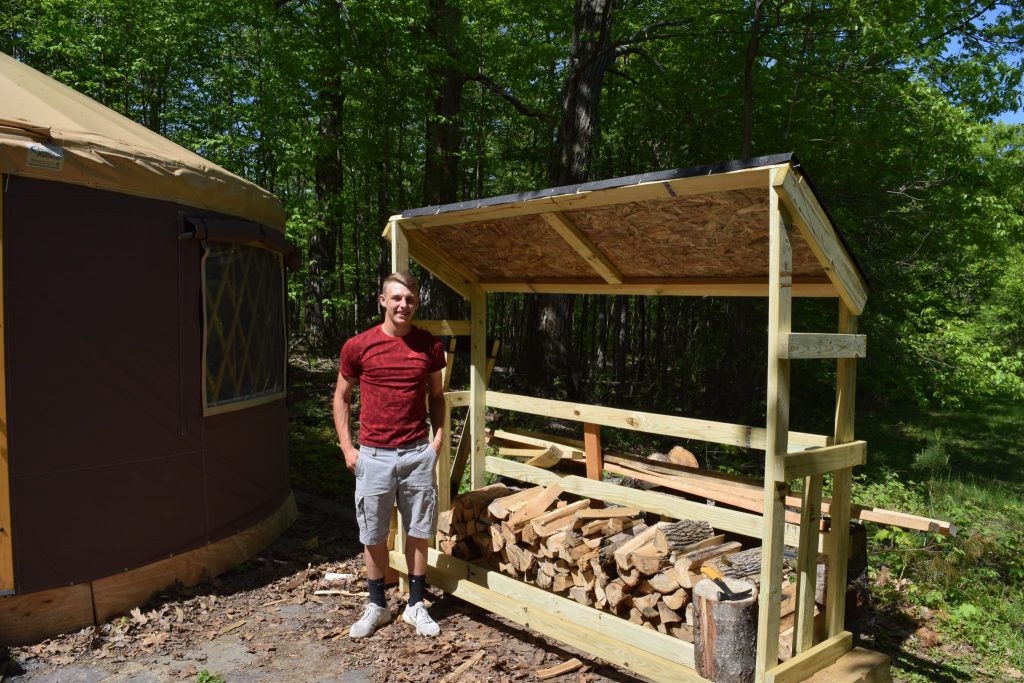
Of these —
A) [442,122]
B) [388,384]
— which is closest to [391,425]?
[388,384]

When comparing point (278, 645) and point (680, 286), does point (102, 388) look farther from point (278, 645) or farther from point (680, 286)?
point (680, 286)

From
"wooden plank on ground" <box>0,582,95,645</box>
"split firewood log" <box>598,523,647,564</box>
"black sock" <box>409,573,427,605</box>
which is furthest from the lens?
"black sock" <box>409,573,427,605</box>

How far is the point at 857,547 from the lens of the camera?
3.68 meters

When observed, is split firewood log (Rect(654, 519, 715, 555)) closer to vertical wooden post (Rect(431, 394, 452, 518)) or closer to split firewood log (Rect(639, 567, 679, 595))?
split firewood log (Rect(639, 567, 679, 595))

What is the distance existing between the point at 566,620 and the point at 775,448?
1409 millimetres

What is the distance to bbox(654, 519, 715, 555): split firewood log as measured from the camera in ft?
10.7

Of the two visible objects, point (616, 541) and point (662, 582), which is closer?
point (662, 582)

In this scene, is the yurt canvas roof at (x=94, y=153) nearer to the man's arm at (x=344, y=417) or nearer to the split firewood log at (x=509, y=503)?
the man's arm at (x=344, y=417)

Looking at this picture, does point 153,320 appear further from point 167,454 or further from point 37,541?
point 37,541

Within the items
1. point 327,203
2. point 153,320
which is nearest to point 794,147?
point 327,203

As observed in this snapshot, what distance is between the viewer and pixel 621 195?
9.52ft

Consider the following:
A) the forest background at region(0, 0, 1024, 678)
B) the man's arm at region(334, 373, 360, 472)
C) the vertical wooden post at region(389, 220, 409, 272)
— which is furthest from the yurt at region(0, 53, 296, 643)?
the forest background at region(0, 0, 1024, 678)

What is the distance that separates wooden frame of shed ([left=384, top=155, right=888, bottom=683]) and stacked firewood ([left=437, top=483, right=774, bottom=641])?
13 centimetres

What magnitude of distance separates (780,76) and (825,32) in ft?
2.68
